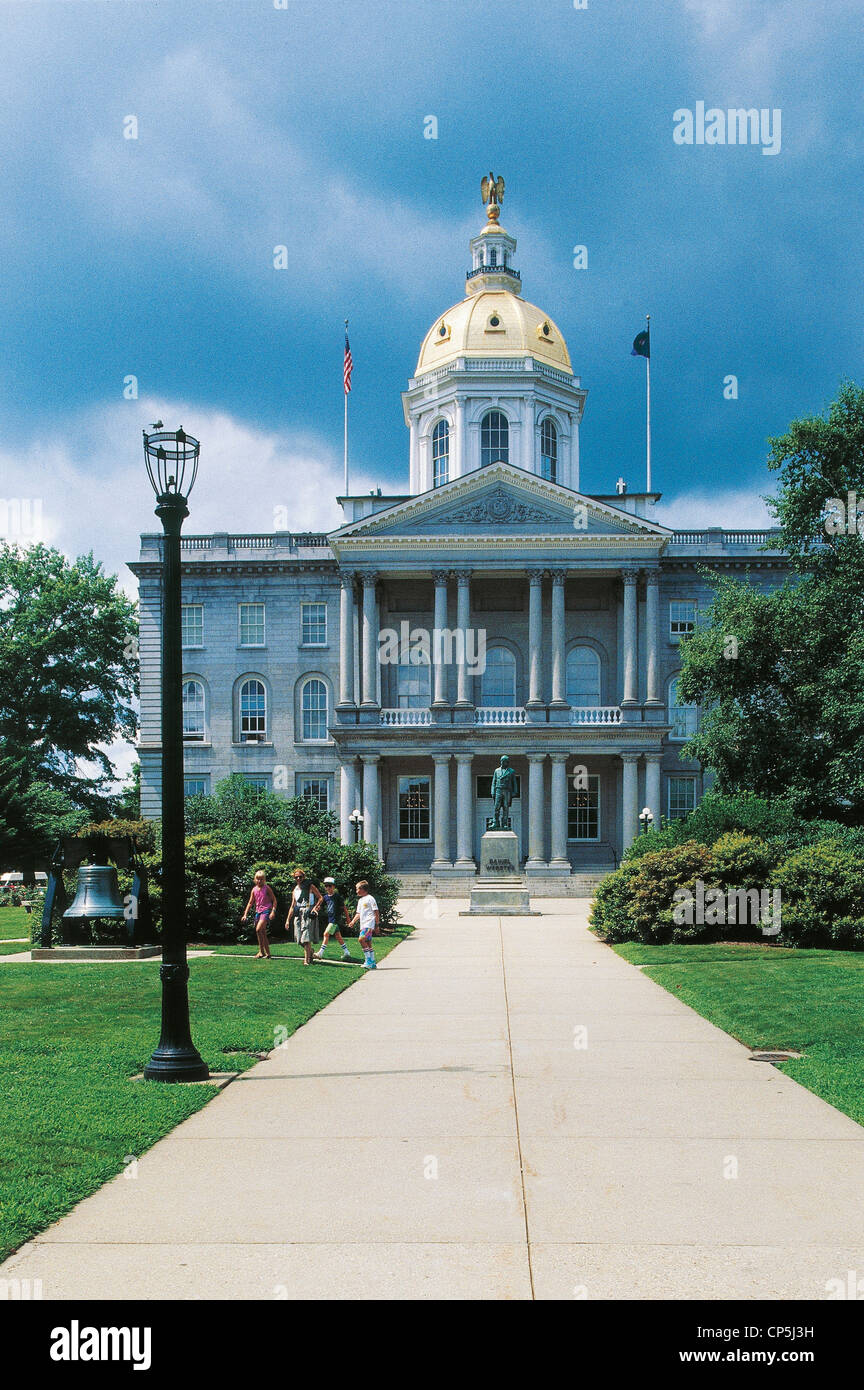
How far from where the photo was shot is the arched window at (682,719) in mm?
56656

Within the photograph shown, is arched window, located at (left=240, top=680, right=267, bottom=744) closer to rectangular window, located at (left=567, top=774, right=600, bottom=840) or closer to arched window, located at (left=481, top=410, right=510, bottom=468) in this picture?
rectangular window, located at (left=567, top=774, right=600, bottom=840)

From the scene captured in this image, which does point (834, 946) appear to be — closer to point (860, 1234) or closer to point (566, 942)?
point (566, 942)

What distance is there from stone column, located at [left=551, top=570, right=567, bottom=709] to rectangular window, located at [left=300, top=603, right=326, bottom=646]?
11794mm

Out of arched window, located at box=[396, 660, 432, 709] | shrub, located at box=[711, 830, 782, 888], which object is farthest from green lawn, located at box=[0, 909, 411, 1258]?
arched window, located at box=[396, 660, 432, 709]

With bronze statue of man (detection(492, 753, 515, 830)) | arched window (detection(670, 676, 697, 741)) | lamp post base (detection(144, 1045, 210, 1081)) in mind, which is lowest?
lamp post base (detection(144, 1045, 210, 1081))

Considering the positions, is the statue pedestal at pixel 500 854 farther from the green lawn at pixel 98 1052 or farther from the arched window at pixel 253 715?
the arched window at pixel 253 715

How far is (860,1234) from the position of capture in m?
6.59

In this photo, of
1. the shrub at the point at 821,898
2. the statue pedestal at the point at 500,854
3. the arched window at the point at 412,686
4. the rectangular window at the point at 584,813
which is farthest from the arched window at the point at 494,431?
the shrub at the point at 821,898

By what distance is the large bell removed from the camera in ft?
76.0

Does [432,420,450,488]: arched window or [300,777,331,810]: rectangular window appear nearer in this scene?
[300,777,331,810]: rectangular window

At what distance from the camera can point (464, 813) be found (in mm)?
52750

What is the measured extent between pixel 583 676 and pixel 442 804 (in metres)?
10.0

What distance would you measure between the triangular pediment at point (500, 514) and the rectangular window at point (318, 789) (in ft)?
39.1
